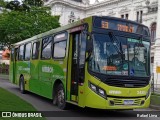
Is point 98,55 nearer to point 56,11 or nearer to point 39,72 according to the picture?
point 39,72

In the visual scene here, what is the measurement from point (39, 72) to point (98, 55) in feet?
19.1

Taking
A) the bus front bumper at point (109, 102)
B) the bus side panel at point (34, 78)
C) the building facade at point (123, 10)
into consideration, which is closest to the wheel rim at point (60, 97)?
the bus front bumper at point (109, 102)

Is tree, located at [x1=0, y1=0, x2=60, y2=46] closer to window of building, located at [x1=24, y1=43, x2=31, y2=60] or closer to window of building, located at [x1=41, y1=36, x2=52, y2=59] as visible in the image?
window of building, located at [x1=24, y1=43, x2=31, y2=60]

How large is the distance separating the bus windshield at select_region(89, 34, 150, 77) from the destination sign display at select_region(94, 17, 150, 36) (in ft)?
1.11

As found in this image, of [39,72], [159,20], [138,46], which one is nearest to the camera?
[138,46]

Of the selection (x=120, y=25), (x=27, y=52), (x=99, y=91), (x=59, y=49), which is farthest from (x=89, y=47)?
(x=27, y=52)

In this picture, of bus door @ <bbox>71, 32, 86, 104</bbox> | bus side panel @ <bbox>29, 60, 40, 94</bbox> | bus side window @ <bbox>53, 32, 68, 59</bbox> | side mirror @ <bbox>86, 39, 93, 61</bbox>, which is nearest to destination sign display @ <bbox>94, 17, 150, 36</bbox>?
side mirror @ <bbox>86, 39, 93, 61</bbox>

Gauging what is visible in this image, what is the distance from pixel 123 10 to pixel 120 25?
5712 cm

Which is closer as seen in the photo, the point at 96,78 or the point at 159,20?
the point at 96,78

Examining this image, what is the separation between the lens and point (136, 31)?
12.8 meters

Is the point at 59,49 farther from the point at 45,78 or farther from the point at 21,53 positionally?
the point at 21,53

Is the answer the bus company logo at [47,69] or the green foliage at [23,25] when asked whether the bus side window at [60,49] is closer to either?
the bus company logo at [47,69]

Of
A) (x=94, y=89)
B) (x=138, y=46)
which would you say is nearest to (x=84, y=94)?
(x=94, y=89)

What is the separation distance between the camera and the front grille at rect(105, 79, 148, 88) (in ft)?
38.4
